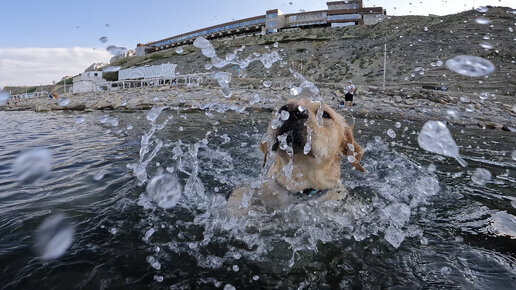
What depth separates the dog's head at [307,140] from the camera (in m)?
3.22

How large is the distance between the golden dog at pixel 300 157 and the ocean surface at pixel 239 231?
189mm

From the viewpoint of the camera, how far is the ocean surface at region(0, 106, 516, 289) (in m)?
2.13

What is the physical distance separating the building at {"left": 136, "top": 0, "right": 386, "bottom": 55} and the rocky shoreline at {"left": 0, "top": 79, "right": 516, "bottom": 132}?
37.4 metres

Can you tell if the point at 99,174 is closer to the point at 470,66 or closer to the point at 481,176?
the point at 470,66

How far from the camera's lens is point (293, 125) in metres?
3.20

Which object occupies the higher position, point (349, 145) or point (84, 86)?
point (84, 86)

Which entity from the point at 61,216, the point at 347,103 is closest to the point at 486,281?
the point at 61,216

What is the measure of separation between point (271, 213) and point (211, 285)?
130 cm

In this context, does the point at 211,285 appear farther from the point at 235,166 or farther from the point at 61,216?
the point at 235,166

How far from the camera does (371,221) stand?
3148 mm

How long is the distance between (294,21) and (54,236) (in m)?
68.9

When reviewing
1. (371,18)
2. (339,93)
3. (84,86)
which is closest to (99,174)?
(339,93)

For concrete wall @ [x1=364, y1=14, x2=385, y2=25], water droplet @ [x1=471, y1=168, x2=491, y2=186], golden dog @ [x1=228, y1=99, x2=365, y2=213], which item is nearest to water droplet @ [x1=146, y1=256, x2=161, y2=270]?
golden dog @ [x1=228, y1=99, x2=365, y2=213]

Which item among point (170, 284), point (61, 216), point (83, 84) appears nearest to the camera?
point (170, 284)
